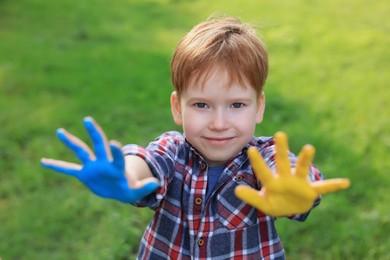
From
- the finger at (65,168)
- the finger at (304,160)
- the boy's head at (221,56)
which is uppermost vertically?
the boy's head at (221,56)

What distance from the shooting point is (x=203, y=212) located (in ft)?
5.96

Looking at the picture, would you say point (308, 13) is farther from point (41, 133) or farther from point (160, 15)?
point (41, 133)

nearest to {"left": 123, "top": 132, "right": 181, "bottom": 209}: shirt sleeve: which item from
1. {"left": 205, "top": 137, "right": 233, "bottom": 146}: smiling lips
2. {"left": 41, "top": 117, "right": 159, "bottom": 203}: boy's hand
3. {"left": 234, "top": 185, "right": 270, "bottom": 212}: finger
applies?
{"left": 205, "top": 137, "right": 233, "bottom": 146}: smiling lips

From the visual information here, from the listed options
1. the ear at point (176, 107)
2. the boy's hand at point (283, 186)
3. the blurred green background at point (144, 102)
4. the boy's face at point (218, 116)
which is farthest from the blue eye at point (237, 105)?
the blurred green background at point (144, 102)

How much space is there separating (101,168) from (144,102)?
3465 millimetres

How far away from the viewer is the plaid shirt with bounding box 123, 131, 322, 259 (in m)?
1.80

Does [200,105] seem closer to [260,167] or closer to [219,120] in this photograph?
[219,120]

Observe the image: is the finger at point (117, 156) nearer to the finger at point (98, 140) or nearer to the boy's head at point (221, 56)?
the finger at point (98, 140)

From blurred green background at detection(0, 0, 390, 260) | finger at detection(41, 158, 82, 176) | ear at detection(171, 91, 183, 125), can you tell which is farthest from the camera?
blurred green background at detection(0, 0, 390, 260)

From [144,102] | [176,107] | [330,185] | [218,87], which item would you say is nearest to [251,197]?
[330,185]

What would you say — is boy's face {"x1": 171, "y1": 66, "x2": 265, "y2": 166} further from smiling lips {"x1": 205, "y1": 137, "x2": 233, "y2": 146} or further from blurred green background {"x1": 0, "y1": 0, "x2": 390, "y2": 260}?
blurred green background {"x1": 0, "y1": 0, "x2": 390, "y2": 260}

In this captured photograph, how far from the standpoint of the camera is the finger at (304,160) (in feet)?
4.44

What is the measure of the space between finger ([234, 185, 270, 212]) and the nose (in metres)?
0.34

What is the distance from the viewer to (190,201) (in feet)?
5.98
